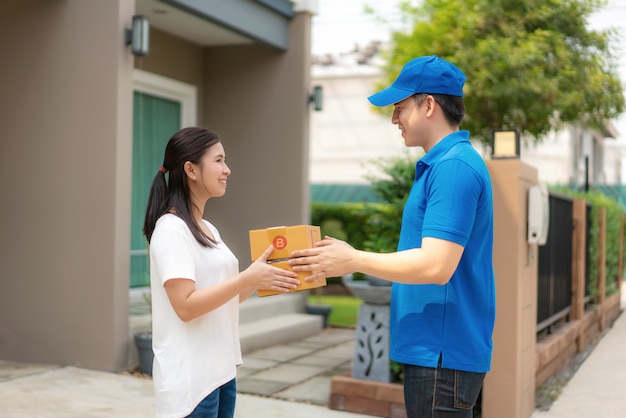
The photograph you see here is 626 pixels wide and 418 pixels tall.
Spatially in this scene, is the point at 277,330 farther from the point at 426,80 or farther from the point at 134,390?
the point at 426,80

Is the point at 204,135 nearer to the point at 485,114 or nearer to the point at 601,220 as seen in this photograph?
the point at 601,220

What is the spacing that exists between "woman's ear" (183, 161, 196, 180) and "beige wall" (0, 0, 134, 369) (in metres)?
3.67

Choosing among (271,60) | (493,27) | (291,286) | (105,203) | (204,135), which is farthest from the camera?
(493,27)

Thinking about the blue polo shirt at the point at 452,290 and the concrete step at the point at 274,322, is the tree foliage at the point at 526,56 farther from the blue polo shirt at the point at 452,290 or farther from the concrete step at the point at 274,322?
the blue polo shirt at the point at 452,290

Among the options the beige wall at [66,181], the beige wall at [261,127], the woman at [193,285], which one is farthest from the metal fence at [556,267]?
the woman at [193,285]

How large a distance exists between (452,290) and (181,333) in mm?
803

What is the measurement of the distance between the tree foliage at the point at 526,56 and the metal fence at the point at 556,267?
17.2ft

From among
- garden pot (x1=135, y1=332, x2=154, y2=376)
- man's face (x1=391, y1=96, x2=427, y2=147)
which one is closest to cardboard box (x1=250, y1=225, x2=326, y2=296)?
man's face (x1=391, y1=96, x2=427, y2=147)

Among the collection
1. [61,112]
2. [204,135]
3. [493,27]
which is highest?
[493,27]

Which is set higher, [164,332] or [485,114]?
[485,114]

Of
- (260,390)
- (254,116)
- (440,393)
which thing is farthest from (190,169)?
(254,116)

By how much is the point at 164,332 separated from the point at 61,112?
432 cm

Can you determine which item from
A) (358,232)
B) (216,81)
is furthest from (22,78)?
(358,232)

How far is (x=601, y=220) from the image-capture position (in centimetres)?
941
